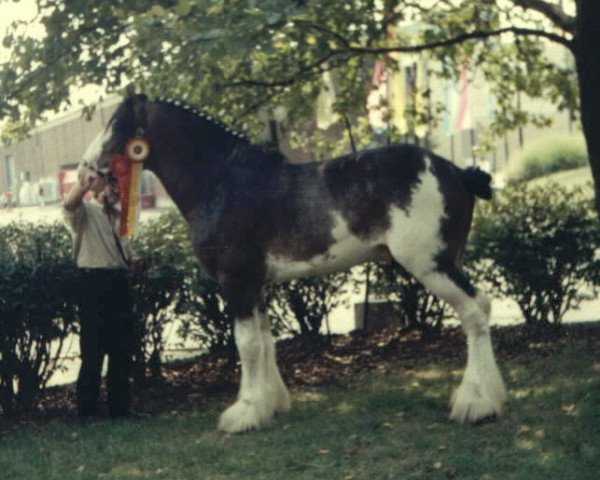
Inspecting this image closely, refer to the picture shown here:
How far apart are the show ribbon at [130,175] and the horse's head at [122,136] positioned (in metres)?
0.01

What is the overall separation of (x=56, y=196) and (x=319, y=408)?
133ft

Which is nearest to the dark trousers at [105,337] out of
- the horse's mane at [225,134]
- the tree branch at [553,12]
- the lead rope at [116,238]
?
the lead rope at [116,238]

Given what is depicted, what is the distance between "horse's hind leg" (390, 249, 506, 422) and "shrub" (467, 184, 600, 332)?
10.4ft

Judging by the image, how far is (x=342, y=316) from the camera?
626 inches

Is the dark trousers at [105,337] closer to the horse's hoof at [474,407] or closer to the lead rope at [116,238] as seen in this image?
the lead rope at [116,238]

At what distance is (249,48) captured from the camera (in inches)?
275

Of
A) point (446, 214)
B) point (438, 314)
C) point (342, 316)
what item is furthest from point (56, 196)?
point (446, 214)

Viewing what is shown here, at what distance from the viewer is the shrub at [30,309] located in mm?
8469

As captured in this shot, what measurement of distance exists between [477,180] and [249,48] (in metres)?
1.89

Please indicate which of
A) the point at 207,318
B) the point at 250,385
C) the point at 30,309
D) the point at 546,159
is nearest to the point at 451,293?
the point at 250,385

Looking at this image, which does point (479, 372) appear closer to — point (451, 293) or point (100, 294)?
point (451, 293)

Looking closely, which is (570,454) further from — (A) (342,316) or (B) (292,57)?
(A) (342,316)

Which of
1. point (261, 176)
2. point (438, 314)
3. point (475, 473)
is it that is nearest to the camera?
point (475, 473)

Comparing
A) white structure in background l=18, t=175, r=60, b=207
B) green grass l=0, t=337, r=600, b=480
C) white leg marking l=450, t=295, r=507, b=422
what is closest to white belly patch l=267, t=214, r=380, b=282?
white leg marking l=450, t=295, r=507, b=422
